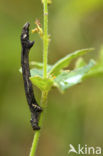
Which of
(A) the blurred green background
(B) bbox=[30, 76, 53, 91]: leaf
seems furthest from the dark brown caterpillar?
(A) the blurred green background

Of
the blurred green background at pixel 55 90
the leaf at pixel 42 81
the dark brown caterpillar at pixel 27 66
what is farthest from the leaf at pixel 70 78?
the blurred green background at pixel 55 90

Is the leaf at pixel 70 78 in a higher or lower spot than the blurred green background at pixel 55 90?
higher

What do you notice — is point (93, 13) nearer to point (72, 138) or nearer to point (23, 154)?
point (72, 138)

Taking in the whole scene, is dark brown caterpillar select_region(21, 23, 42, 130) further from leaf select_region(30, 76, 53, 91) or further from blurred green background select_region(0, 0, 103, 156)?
blurred green background select_region(0, 0, 103, 156)

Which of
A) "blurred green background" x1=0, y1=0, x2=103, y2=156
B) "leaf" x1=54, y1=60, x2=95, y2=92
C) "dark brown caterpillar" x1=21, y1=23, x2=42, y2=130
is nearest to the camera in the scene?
"leaf" x1=54, y1=60, x2=95, y2=92

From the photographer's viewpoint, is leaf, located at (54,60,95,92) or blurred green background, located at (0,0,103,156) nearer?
leaf, located at (54,60,95,92)

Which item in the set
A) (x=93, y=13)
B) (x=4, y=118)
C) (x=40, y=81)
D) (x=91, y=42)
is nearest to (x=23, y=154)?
(x=4, y=118)

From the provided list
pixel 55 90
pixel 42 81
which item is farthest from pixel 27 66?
pixel 55 90

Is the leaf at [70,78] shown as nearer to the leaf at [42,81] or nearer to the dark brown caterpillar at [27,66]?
the leaf at [42,81]
